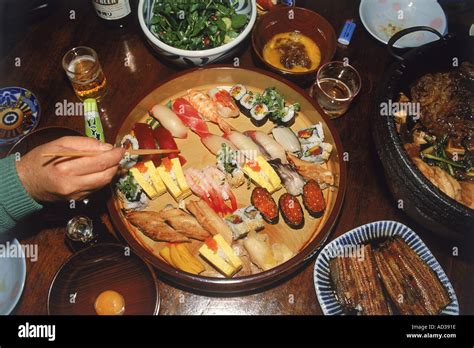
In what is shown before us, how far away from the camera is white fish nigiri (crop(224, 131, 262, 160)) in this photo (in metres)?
2.53

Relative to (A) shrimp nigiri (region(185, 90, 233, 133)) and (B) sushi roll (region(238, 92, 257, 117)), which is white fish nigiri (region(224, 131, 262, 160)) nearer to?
(A) shrimp nigiri (region(185, 90, 233, 133))

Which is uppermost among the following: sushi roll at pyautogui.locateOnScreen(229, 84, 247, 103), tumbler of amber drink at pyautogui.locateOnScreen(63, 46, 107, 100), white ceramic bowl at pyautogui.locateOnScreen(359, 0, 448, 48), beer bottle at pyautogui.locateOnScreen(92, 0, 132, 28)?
beer bottle at pyautogui.locateOnScreen(92, 0, 132, 28)

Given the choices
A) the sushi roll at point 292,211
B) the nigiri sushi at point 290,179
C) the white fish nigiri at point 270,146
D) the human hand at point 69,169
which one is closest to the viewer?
the human hand at point 69,169

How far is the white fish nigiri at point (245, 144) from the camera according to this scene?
8.29ft

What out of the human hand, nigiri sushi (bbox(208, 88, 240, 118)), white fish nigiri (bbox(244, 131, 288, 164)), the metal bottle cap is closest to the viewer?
the human hand

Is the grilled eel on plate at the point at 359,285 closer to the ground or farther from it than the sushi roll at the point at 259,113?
closer to the ground

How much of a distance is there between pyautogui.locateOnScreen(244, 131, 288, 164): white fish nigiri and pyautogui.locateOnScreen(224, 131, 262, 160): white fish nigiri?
0.04 meters

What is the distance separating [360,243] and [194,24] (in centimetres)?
173

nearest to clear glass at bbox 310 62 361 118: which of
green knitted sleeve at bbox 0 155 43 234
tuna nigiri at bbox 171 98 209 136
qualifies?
tuna nigiri at bbox 171 98 209 136

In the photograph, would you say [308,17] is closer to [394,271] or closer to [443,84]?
[443,84]

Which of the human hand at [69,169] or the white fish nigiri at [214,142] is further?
the white fish nigiri at [214,142]

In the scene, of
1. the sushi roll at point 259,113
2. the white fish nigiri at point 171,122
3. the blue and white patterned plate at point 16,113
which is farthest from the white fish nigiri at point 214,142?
the blue and white patterned plate at point 16,113

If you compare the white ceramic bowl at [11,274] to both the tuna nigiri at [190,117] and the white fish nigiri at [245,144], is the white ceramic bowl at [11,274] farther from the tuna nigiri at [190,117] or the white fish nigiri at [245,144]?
the white fish nigiri at [245,144]

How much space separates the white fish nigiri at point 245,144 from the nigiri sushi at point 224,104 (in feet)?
0.51
